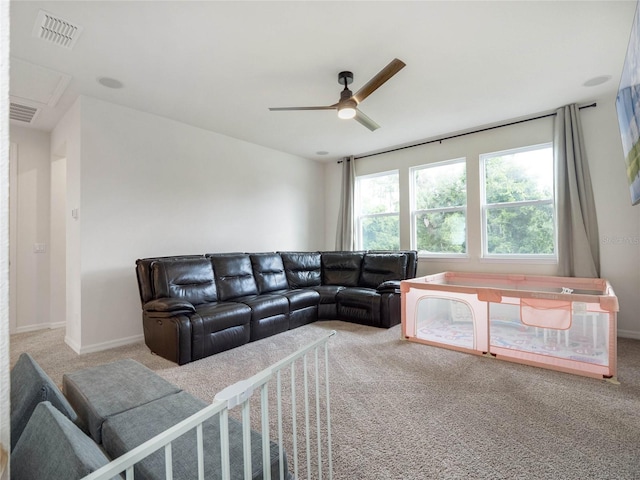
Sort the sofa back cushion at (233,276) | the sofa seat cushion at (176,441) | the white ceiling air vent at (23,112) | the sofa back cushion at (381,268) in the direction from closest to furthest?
1. the sofa seat cushion at (176,441)
2. the white ceiling air vent at (23,112)
3. the sofa back cushion at (233,276)
4. the sofa back cushion at (381,268)

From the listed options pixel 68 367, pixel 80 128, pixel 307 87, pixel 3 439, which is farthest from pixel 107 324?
pixel 3 439

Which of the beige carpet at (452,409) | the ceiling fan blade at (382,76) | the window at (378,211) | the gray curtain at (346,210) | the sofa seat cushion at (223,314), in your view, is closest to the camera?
the beige carpet at (452,409)

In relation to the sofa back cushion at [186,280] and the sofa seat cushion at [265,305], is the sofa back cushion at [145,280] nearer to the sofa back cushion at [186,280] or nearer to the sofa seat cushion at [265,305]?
the sofa back cushion at [186,280]

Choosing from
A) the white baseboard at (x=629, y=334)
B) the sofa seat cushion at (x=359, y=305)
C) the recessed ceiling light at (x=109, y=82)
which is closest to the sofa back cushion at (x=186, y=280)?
the sofa seat cushion at (x=359, y=305)

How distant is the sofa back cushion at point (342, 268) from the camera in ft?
16.0

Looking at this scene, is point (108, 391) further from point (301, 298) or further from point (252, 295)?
point (301, 298)

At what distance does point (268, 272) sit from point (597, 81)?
4.34 metres

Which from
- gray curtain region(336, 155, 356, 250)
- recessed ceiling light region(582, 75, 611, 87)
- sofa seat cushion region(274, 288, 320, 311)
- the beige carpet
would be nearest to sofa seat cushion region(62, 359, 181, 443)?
the beige carpet

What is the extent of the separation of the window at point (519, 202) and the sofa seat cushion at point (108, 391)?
4326 millimetres

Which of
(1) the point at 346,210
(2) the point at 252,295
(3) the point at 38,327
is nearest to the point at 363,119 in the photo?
(2) the point at 252,295

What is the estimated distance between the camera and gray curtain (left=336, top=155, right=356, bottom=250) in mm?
5656

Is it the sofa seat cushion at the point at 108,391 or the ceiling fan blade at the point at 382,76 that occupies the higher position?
the ceiling fan blade at the point at 382,76

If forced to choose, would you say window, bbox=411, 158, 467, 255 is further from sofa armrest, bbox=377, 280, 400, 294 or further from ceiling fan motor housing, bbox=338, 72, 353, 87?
ceiling fan motor housing, bbox=338, 72, 353, 87

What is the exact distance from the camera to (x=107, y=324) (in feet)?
11.0
